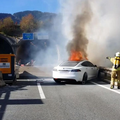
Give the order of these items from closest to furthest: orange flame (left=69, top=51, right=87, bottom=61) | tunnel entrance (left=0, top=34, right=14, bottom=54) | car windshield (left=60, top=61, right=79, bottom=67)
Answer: car windshield (left=60, top=61, right=79, bottom=67) < orange flame (left=69, top=51, right=87, bottom=61) < tunnel entrance (left=0, top=34, right=14, bottom=54)

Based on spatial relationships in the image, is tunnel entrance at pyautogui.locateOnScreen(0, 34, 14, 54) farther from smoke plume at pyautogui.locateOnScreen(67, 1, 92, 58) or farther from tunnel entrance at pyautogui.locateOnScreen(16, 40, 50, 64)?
smoke plume at pyautogui.locateOnScreen(67, 1, 92, 58)

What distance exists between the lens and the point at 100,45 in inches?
972

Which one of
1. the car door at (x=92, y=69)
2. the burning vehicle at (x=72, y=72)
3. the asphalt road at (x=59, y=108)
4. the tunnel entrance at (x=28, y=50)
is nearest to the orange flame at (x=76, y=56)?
the car door at (x=92, y=69)

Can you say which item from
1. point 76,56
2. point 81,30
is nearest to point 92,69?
point 76,56

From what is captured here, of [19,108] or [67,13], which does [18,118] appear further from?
[67,13]

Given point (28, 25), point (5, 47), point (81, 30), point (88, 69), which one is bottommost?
point (88, 69)

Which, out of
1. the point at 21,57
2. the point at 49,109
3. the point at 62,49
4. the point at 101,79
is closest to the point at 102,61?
the point at 101,79

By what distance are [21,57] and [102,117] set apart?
4724 cm

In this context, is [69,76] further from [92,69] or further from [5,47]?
[5,47]

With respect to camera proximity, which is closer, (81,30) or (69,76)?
(69,76)

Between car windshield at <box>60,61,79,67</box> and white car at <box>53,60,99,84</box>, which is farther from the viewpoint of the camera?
car windshield at <box>60,61,79,67</box>

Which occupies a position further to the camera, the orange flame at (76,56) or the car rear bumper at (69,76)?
the orange flame at (76,56)

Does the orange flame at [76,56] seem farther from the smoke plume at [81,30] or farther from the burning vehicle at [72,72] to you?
the burning vehicle at [72,72]

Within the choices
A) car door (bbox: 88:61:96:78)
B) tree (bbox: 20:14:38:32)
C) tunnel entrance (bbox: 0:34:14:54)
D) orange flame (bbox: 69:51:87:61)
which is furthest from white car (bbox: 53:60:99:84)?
tree (bbox: 20:14:38:32)
